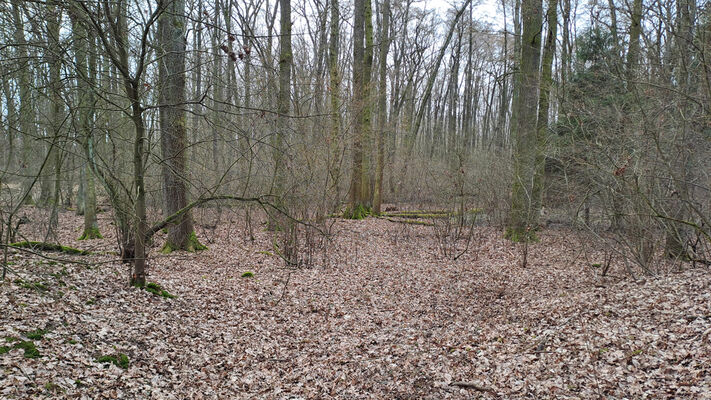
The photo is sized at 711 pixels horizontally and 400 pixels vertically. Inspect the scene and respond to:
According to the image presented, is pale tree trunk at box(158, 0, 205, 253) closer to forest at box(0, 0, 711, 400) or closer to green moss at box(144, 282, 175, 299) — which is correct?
forest at box(0, 0, 711, 400)

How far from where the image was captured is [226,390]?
13.2 ft

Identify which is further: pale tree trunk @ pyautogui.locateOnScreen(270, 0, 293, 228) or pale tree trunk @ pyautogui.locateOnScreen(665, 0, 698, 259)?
pale tree trunk @ pyautogui.locateOnScreen(270, 0, 293, 228)

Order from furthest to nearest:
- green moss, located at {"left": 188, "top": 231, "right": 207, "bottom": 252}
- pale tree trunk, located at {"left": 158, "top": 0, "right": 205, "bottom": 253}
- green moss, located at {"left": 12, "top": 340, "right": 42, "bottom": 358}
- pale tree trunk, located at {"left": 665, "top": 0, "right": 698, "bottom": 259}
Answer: green moss, located at {"left": 188, "top": 231, "right": 207, "bottom": 252}, pale tree trunk, located at {"left": 158, "top": 0, "right": 205, "bottom": 253}, pale tree trunk, located at {"left": 665, "top": 0, "right": 698, "bottom": 259}, green moss, located at {"left": 12, "top": 340, "right": 42, "bottom": 358}

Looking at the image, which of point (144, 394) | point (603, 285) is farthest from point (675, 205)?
point (144, 394)

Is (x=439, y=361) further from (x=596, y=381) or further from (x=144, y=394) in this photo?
(x=144, y=394)

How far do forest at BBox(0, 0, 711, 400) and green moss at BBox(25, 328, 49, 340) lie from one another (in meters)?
0.02

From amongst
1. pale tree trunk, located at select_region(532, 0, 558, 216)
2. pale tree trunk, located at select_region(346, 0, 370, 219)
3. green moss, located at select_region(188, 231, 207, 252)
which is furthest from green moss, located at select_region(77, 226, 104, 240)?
pale tree trunk, located at select_region(532, 0, 558, 216)

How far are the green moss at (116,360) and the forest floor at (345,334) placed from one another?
0.6 inches

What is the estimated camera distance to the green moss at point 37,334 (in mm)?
3770

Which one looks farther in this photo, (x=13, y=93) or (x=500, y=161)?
(x=500, y=161)

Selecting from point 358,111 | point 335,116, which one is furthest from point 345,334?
point 358,111

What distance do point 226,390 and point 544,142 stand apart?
9617 millimetres

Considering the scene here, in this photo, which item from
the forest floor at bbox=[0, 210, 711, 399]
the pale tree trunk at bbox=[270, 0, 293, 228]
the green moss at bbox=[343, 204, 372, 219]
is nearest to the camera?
the forest floor at bbox=[0, 210, 711, 399]

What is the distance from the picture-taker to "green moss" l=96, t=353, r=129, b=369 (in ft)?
12.6
